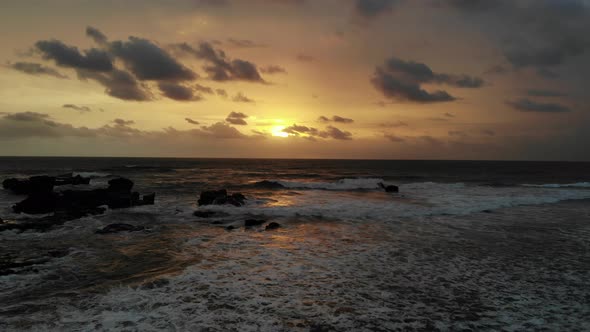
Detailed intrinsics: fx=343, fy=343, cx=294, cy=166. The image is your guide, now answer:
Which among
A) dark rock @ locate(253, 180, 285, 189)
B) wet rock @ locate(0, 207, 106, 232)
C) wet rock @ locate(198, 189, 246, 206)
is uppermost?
wet rock @ locate(198, 189, 246, 206)

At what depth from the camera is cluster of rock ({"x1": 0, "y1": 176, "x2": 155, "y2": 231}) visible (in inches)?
717

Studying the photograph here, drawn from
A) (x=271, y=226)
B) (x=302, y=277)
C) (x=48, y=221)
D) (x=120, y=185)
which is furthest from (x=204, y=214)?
(x=120, y=185)

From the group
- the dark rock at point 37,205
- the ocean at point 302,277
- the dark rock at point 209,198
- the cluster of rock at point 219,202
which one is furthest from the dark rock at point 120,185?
the ocean at point 302,277

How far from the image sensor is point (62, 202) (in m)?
23.5

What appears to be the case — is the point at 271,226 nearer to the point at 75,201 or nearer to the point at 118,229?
the point at 118,229

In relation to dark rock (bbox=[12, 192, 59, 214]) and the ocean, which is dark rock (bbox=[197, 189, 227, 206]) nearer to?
the ocean

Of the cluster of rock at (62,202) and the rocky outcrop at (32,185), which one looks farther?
the rocky outcrop at (32,185)

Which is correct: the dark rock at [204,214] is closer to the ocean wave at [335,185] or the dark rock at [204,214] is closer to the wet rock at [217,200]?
the wet rock at [217,200]

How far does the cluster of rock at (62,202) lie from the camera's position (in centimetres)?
1822

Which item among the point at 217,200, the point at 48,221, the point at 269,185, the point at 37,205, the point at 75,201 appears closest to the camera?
the point at 48,221

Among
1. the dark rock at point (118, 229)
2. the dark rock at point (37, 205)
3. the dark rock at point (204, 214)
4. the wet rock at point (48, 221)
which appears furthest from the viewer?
the dark rock at point (37, 205)

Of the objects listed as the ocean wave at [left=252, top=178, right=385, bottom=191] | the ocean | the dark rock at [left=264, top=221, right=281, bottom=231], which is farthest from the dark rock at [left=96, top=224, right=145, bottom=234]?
the ocean wave at [left=252, top=178, right=385, bottom=191]

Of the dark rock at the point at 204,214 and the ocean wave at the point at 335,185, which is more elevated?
the ocean wave at the point at 335,185

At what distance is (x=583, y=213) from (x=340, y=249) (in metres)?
19.6
